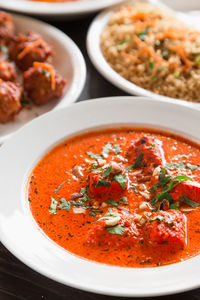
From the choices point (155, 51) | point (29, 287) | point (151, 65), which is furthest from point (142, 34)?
point (29, 287)

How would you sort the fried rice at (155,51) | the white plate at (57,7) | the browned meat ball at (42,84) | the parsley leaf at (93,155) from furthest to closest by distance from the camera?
1. the white plate at (57,7)
2. the fried rice at (155,51)
3. the browned meat ball at (42,84)
4. the parsley leaf at (93,155)

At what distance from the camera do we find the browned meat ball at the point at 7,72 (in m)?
4.21

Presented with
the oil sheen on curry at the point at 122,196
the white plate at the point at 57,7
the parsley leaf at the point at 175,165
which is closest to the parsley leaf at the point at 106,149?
the oil sheen on curry at the point at 122,196

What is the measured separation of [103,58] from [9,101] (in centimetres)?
112

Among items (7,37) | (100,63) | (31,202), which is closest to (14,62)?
(7,37)

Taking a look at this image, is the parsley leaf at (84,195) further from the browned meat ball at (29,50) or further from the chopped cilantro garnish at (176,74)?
the browned meat ball at (29,50)

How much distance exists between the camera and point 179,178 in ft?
8.96

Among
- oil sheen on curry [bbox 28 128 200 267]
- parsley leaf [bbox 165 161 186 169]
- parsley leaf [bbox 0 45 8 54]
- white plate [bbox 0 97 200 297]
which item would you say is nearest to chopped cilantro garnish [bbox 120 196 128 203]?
oil sheen on curry [bbox 28 128 200 267]

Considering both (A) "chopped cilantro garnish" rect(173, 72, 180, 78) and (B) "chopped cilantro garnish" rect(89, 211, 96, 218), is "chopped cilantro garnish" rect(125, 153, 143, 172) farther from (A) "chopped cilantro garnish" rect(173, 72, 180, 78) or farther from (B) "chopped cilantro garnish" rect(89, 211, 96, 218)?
(A) "chopped cilantro garnish" rect(173, 72, 180, 78)

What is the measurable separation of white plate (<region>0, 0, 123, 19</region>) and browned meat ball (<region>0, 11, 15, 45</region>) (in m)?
0.26

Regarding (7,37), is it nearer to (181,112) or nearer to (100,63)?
(100,63)

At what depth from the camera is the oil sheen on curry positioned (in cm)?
246

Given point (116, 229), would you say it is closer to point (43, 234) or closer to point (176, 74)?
point (43, 234)

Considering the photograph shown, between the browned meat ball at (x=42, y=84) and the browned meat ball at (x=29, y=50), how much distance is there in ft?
1.13
